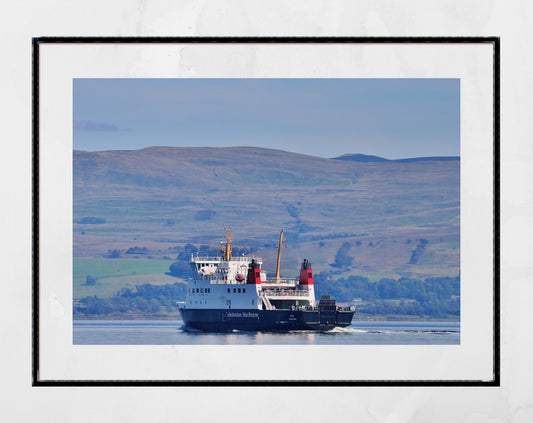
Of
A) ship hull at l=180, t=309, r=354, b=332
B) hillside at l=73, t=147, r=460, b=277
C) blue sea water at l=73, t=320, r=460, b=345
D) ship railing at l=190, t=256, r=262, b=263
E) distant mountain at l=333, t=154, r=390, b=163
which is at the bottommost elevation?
ship hull at l=180, t=309, r=354, b=332

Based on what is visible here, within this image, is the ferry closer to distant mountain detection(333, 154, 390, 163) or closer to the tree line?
the tree line

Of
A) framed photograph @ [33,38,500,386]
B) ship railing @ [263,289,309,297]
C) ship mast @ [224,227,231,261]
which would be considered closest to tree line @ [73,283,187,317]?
framed photograph @ [33,38,500,386]

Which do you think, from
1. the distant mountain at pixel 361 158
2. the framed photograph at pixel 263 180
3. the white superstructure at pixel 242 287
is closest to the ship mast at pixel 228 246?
the white superstructure at pixel 242 287

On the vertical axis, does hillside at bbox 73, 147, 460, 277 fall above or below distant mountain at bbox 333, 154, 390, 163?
below

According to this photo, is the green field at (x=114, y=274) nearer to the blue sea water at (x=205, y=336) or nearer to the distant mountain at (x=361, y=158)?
the blue sea water at (x=205, y=336)
